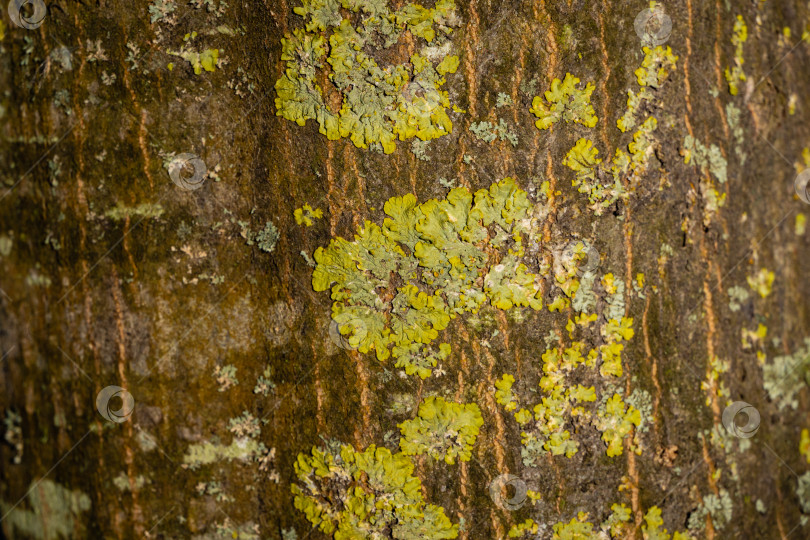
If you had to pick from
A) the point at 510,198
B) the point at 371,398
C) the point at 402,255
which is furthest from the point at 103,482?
the point at 510,198

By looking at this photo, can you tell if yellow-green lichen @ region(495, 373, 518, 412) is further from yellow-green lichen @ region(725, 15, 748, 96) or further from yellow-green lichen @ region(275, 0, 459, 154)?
yellow-green lichen @ region(725, 15, 748, 96)

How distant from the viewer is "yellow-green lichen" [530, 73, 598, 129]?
131 cm

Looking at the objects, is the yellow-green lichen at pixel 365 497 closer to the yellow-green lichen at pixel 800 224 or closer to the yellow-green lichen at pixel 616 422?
the yellow-green lichen at pixel 616 422

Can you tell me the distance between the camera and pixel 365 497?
4.45 ft

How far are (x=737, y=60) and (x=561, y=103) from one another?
2.14ft

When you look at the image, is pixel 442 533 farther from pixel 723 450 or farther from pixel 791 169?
pixel 791 169

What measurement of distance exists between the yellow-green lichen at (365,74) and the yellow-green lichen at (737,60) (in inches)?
33.4

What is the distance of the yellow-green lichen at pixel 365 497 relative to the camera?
134 centimetres

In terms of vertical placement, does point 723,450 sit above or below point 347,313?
below

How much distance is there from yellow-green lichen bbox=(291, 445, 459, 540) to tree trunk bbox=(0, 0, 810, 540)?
0.10 feet

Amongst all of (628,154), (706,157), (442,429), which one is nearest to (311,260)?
(442,429)

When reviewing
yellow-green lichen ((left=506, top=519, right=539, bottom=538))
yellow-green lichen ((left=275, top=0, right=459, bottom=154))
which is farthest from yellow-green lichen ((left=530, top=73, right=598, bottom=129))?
yellow-green lichen ((left=506, top=519, right=539, bottom=538))

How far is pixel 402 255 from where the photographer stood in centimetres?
133

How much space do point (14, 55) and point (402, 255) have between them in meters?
1.26
